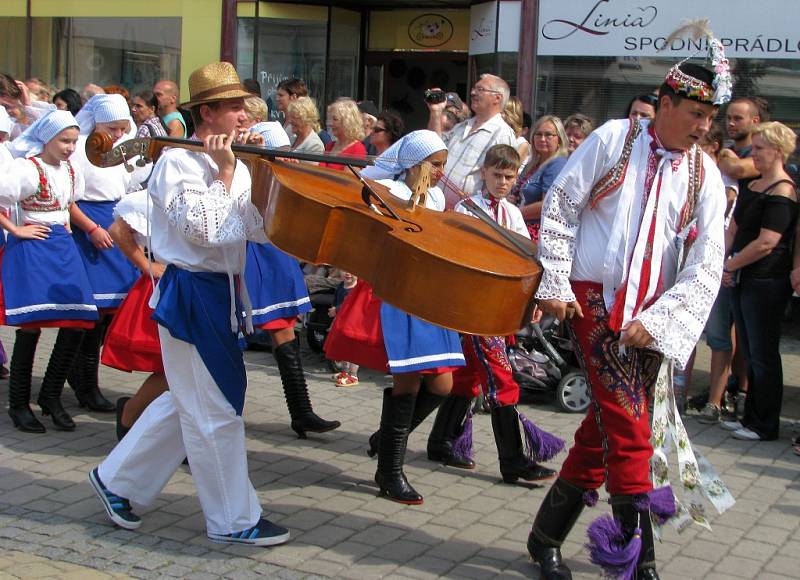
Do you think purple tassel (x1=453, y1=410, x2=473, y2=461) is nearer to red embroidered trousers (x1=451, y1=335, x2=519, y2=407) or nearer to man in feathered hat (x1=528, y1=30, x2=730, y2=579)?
red embroidered trousers (x1=451, y1=335, x2=519, y2=407)

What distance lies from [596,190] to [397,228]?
2.83 ft

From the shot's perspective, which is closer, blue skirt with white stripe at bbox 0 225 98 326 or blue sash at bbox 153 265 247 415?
blue sash at bbox 153 265 247 415

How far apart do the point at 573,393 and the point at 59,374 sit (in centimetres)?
309

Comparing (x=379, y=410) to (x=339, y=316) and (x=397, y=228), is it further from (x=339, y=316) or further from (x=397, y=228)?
(x=397, y=228)

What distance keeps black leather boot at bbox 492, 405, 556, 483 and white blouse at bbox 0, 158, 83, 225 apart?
2670 mm

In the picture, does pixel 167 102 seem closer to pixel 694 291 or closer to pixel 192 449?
pixel 192 449

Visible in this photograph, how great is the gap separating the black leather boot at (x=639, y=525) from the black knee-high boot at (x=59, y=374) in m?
3.41

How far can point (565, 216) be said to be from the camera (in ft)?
13.2

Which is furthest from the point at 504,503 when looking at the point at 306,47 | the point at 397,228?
the point at 306,47

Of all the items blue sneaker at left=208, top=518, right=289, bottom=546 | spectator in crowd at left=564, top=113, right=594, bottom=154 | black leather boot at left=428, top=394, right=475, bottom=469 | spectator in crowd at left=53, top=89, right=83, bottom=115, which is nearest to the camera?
blue sneaker at left=208, top=518, right=289, bottom=546

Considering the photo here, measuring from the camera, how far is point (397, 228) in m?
3.51

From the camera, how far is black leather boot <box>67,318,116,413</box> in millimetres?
6629

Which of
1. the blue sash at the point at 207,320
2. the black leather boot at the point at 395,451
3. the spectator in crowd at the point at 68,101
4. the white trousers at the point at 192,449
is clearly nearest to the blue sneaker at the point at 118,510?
the white trousers at the point at 192,449

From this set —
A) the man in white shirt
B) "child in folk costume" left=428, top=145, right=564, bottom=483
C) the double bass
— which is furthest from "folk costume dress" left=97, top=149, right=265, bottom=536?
the man in white shirt
